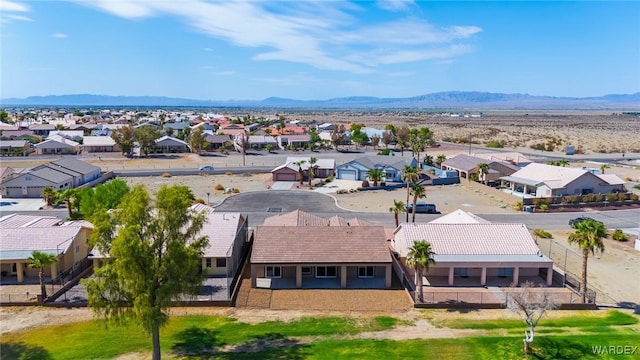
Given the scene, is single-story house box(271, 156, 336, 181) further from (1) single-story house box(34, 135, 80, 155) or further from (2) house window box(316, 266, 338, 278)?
(1) single-story house box(34, 135, 80, 155)

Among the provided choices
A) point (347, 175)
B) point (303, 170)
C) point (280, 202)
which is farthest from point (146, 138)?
point (280, 202)

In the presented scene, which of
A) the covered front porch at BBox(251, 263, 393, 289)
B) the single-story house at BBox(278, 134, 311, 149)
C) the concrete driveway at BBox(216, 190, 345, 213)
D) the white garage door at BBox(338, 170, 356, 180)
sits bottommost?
the covered front porch at BBox(251, 263, 393, 289)

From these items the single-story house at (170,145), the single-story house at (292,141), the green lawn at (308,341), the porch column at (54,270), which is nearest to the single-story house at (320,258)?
the green lawn at (308,341)

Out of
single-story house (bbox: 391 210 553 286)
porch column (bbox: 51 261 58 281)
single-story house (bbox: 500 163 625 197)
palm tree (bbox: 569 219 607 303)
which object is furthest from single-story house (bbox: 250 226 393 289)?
single-story house (bbox: 500 163 625 197)

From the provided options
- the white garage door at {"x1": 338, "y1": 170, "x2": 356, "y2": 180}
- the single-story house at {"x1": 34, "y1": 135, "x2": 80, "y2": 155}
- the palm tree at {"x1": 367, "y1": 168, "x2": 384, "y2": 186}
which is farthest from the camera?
the single-story house at {"x1": 34, "y1": 135, "x2": 80, "y2": 155}

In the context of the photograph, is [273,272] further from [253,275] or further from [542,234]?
[542,234]

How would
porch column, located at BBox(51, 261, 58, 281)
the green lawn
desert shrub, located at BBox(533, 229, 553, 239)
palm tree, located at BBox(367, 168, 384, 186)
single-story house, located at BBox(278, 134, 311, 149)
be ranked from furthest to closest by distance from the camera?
single-story house, located at BBox(278, 134, 311, 149), palm tree, located at BBox(367, 168, 384, 186), desert shrub, located at BBox(533, 229, 553, 239), porch column, located at BBox(51, 261, 58, 281), the green lawn
